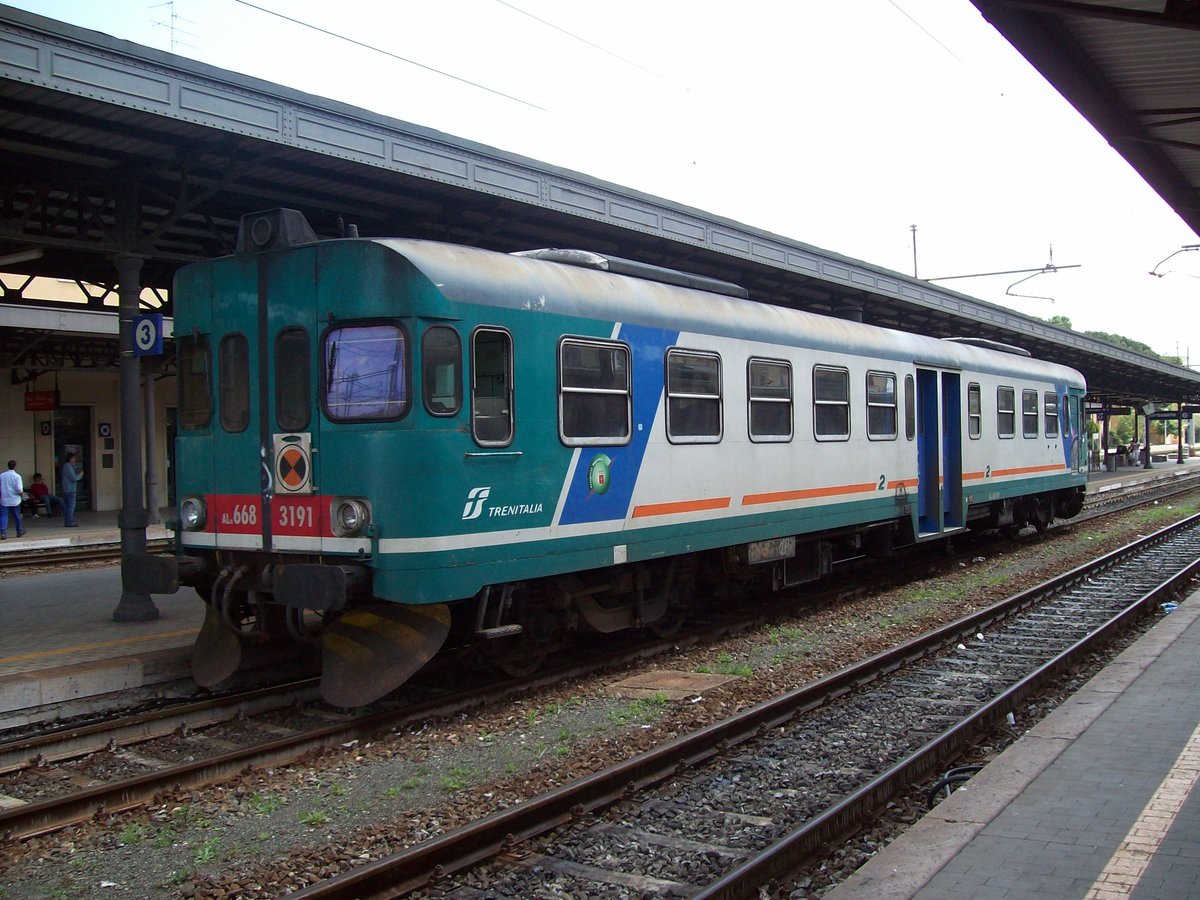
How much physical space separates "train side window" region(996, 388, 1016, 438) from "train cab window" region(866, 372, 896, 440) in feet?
13.0

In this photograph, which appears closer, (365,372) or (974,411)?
(365,372)

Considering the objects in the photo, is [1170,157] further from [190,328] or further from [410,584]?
[190,328]

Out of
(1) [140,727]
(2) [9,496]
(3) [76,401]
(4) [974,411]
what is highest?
(3) [76,401]

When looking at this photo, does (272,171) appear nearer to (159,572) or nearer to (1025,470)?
(159,572)

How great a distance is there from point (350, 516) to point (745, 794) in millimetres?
3159

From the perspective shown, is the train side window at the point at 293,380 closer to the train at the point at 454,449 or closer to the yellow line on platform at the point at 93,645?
the train at the point at 454,449

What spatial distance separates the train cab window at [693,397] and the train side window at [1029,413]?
9542 millimetres

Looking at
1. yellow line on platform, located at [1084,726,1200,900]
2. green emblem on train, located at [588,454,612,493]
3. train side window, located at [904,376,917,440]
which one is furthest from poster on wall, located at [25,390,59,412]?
yellow line on platform, located at [1084,726,1200,900]

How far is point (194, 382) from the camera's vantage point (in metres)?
8.45

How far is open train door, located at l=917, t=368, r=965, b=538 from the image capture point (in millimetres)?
14445

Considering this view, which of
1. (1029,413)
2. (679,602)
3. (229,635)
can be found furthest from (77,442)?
(1029,413)

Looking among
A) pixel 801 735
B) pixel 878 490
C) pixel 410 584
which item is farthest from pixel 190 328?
pixel 878 490

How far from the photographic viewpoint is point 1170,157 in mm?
8367

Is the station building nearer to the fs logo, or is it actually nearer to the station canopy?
the station canopy
